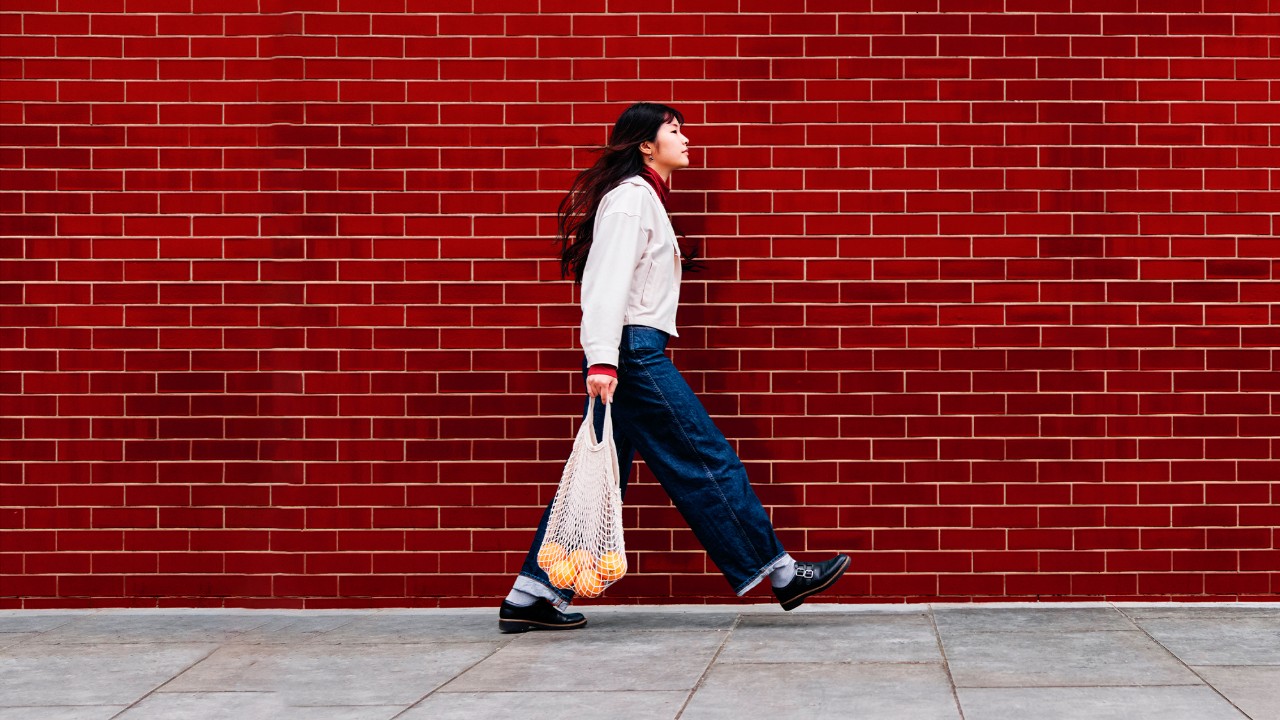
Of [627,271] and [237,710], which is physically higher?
[627,271]

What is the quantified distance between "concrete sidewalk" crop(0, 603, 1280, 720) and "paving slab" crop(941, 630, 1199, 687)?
11mm

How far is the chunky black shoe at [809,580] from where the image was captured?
4805 mm

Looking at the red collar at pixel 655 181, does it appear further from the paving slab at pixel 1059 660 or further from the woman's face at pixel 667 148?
the paving slab at pixel 1059 660

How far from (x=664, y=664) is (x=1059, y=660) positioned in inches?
49.5

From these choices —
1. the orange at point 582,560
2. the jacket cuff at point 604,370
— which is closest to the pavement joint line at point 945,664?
the orange at point 582,560

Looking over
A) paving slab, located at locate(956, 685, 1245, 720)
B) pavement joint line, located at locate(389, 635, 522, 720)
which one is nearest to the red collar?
pavement joint line, located at locate(389, 635, 522, 720)

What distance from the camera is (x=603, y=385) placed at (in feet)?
14.9

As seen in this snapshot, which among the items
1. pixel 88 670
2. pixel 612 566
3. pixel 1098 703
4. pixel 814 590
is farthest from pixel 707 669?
pixel 88 670

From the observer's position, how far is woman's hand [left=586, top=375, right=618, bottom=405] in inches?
179

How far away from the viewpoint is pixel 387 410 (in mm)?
5324

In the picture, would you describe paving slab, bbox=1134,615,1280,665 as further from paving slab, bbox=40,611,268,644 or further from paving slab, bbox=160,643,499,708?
paving slab, bbox=40,611,268,644

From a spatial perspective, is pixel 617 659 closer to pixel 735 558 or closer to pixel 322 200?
pixel 735 558

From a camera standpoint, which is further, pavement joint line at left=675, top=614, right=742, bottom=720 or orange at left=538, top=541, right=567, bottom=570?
orange at left=538, top=541, right=567, bottom=570

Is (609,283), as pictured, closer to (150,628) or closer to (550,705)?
(550,705)
